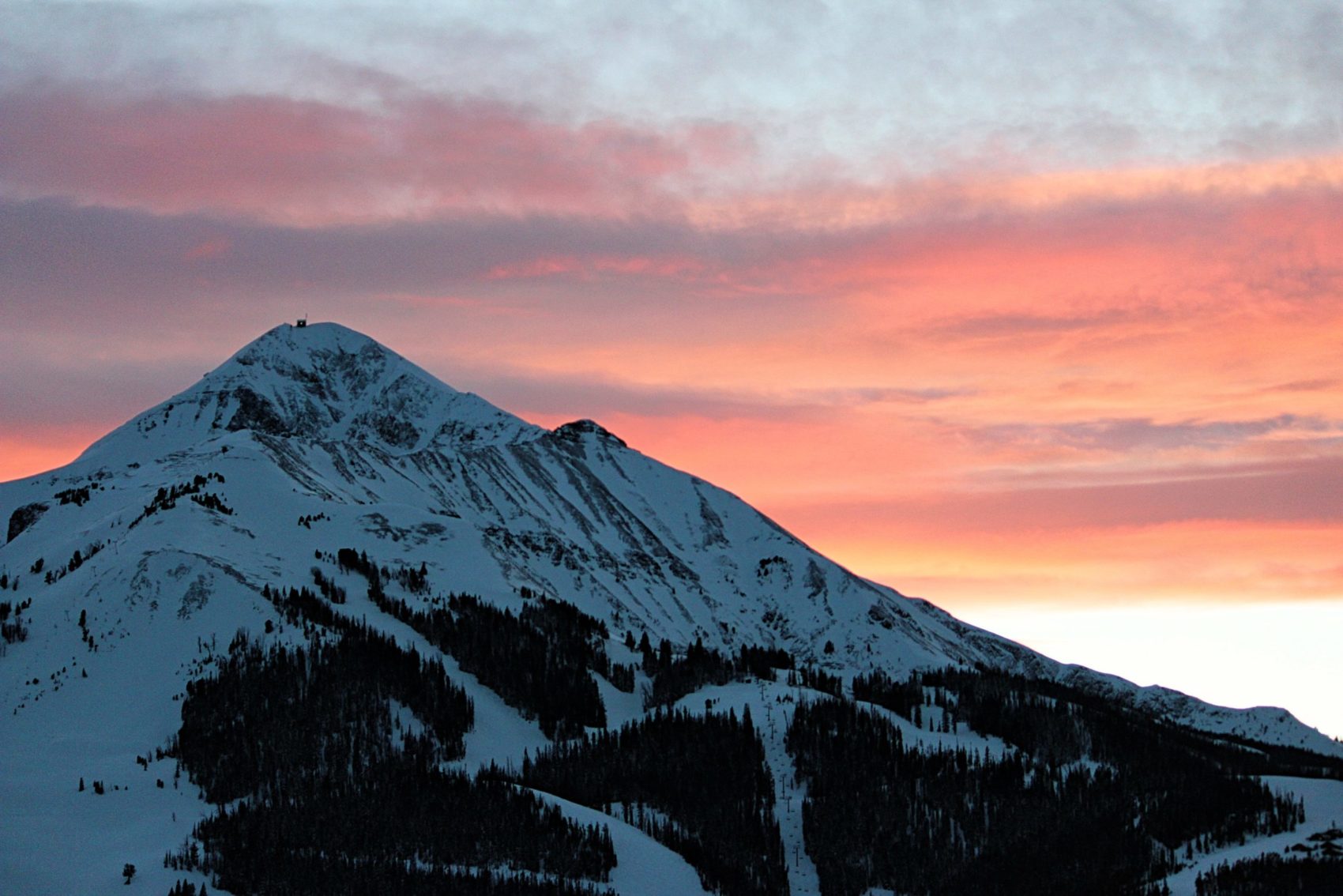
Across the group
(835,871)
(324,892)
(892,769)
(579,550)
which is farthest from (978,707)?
(579,550)

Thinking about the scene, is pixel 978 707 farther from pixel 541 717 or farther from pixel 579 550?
pixel 579 550

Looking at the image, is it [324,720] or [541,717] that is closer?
[324,720]

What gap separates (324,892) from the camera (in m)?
70.5

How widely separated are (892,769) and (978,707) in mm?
14698

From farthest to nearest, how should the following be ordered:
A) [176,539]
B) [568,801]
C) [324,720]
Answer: [176,539] < [324,720] < [568,801]

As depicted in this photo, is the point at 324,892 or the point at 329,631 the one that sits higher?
the point at 329,631

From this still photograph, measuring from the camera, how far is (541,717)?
100812 mm

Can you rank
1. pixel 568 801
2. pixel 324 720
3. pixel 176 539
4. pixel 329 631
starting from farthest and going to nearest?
pixel 176 539 < pixel 329 631 < pixel 324 720 < pixel 568 801

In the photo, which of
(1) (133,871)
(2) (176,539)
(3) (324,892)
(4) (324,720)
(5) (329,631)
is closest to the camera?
(1) (133,871)

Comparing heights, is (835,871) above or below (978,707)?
below

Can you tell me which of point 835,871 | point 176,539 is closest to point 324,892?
point 835,871

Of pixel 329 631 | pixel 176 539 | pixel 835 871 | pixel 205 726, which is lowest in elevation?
pixel 835 871

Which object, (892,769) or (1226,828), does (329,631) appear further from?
(1226,828)

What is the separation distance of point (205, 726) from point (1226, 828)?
54.8 meters
